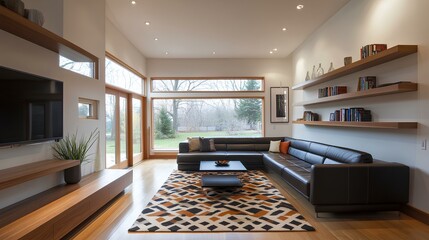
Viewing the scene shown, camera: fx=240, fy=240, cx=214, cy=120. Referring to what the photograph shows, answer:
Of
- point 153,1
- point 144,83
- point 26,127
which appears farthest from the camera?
point 144,83

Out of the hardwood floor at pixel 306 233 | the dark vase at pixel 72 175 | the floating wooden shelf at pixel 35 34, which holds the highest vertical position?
the floating wooden shelf at pixel 35 34

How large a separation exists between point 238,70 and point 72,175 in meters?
5.76

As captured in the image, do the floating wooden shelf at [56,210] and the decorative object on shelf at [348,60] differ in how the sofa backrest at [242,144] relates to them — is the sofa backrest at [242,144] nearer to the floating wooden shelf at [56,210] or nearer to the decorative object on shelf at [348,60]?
the decorative object on shelf at [348,60]

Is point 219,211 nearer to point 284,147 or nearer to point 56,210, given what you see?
point 56,210

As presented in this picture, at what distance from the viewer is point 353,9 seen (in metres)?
4.17

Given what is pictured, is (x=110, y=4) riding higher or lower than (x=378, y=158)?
higher

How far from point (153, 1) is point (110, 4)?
81 cm

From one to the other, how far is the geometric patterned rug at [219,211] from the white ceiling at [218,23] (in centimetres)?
325

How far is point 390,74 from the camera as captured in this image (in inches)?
132

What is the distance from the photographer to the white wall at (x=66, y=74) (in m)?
2.48

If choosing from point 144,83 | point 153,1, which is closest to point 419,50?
point 153,1

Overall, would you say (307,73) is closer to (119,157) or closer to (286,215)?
(286,215)

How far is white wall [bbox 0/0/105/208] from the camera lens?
2.48 meters

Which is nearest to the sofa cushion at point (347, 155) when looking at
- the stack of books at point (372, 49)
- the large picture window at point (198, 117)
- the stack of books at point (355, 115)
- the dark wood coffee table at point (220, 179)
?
the stack of books at point (355, 115)
